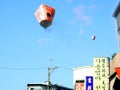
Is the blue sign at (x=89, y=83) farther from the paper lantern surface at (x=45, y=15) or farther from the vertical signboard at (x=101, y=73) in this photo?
the paper lantern surface at (x=45, y=15)

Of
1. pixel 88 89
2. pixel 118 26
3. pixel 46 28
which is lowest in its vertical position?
pixel 88 89

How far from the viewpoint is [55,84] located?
226ft

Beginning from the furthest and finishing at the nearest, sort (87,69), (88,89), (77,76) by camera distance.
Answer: (77,76) → (87,69) → (88,89)

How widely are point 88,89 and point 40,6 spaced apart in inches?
388

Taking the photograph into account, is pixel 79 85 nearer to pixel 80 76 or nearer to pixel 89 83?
pixel 80 76

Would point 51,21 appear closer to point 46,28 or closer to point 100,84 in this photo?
point 46,28

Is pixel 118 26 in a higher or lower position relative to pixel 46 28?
higher

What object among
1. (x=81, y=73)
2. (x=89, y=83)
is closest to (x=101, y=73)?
(x=89, y=83)

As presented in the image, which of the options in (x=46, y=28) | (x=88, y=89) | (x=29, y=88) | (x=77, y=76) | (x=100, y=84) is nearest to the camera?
(x=46, y=28)

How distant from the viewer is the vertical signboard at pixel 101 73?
80.7 feet

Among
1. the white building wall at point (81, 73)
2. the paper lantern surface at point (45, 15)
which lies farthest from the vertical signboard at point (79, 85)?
the paper lantern surface at point (45, 15)

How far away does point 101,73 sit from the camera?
982 inches

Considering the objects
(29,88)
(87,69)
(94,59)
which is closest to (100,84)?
(94,59)

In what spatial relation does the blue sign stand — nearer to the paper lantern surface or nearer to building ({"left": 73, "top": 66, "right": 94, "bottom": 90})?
the paper lantern surface
